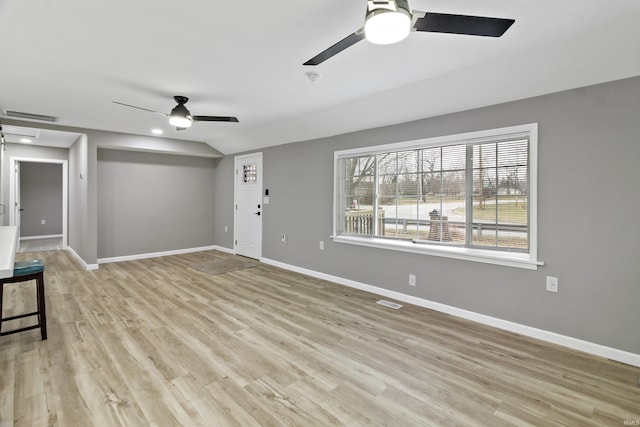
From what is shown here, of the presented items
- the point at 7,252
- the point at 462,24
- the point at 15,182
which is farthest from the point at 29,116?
the point at 462,24

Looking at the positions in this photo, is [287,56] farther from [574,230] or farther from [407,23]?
[574,230]

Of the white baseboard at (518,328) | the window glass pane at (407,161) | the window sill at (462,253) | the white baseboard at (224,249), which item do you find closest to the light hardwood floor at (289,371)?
the white baseboard at (518,328)

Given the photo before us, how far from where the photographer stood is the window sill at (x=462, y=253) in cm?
294

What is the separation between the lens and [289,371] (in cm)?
231

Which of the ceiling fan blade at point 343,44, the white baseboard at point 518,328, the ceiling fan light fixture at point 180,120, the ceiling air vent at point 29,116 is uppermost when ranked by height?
the ceiling air vent at point 29,116

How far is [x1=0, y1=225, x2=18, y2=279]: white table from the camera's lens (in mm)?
1886

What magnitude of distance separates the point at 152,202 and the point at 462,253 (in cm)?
603

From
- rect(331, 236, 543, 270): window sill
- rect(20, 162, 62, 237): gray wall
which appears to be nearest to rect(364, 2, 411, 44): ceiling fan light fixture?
rect(331, 236, 543, 270): window sill

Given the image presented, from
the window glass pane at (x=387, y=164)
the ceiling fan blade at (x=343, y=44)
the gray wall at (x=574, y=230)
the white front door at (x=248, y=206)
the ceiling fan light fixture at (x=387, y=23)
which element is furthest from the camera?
the white front door at (x=248, y=206)

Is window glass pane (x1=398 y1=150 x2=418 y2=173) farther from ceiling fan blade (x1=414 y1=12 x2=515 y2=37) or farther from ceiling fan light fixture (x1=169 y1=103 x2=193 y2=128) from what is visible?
ceiling fan light fixture (x1=169 y1=103 x2=193 y2=128)

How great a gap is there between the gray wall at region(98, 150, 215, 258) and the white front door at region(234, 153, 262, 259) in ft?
3.49

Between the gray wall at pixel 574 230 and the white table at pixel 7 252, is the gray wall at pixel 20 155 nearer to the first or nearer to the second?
the white table at pixel 7 252

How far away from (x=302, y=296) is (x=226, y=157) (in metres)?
4.27

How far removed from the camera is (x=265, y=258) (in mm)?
5949
